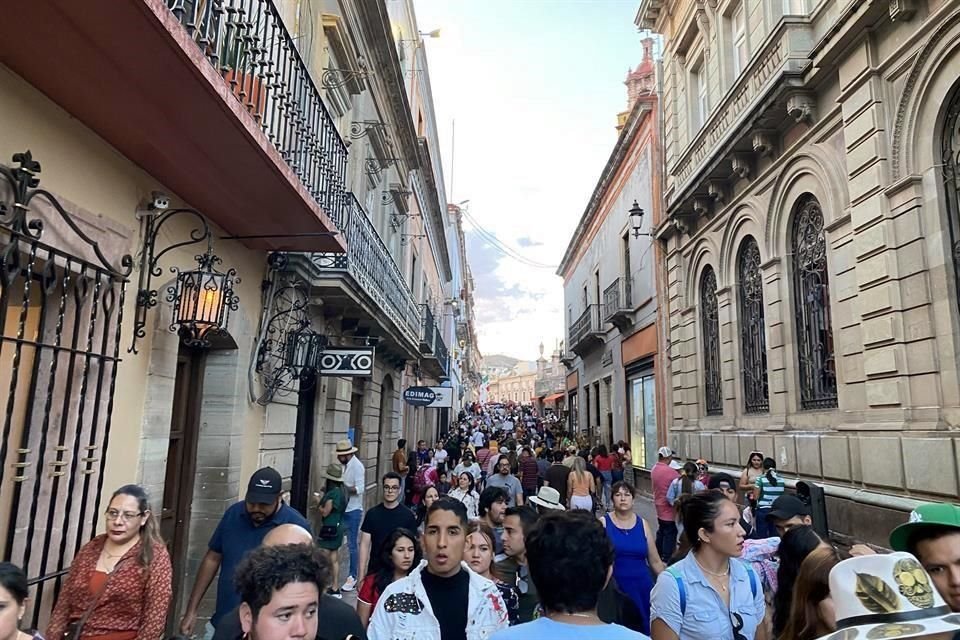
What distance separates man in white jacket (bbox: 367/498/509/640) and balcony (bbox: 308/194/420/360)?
548 cm

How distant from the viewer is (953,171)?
7059 millimetres

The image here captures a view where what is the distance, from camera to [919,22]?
7.38 meters

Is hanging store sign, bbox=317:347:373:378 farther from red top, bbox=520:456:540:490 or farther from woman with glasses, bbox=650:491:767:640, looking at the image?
woman with glasses, bbox=650:491:767:640

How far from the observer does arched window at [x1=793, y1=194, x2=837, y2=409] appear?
9.76 meters

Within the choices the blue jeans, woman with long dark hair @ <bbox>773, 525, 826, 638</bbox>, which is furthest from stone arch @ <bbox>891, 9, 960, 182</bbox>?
the blue jeans

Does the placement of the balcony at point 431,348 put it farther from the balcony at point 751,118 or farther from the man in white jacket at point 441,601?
the man in white jacket at point 441,601

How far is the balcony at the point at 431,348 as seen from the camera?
20578mm

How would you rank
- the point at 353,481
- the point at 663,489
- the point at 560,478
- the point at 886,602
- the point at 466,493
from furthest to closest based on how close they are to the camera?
the point at 560,478 < the point at 663,489 < the point at 353,481 < the point at 466,493 < the point at 886,602

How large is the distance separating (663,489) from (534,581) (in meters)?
7.55

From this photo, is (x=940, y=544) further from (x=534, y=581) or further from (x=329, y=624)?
(x=329, y=624)

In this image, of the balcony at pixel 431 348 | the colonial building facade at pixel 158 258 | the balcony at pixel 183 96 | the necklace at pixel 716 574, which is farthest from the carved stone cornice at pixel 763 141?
the balcony at pixel 431 348

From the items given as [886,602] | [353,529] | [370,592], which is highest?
[886,602]

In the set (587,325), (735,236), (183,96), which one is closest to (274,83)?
(183,96)

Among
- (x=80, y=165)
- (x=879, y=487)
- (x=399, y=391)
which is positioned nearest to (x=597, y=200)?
(x=399, y=391)
